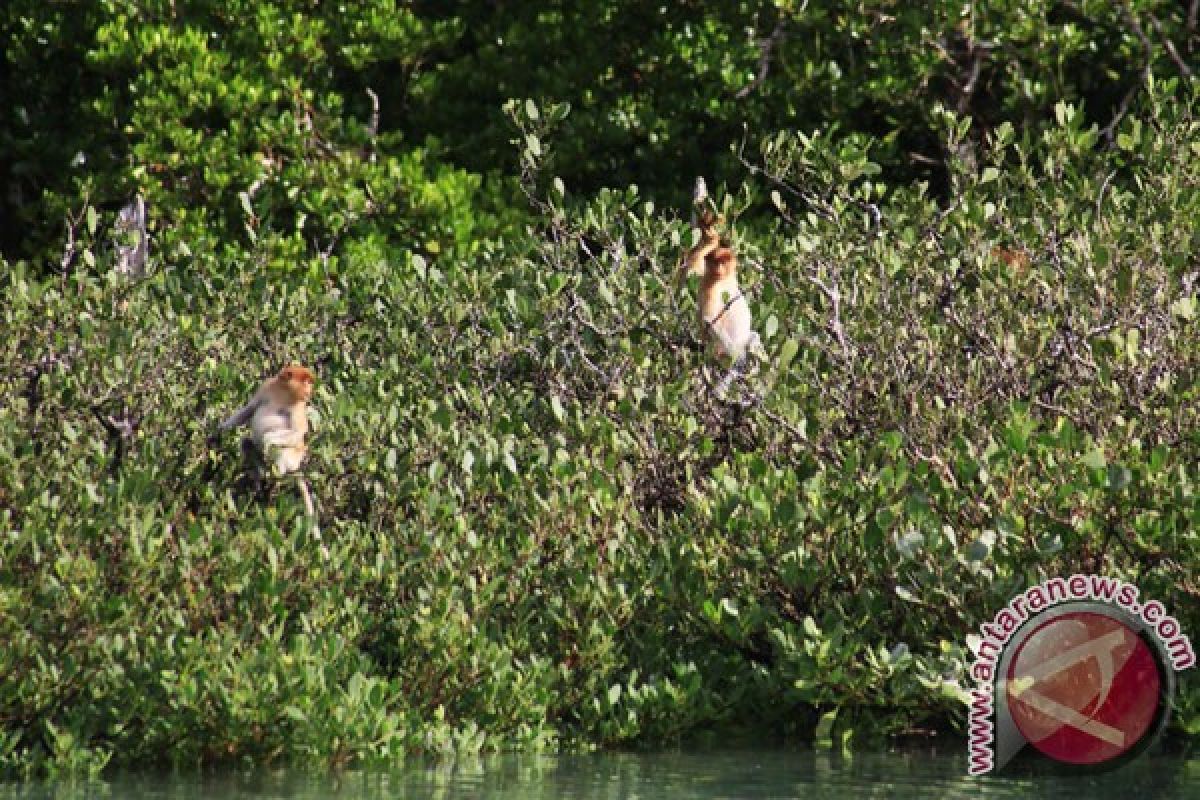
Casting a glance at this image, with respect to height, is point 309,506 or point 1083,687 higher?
point 309,506

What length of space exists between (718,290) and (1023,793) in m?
3.34

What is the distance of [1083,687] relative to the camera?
7.02 meters

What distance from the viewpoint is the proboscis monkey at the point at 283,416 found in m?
7.79

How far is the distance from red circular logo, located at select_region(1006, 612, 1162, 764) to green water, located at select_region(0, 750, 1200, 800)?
161 millimetres

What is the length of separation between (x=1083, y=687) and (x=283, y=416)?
10.0 ft

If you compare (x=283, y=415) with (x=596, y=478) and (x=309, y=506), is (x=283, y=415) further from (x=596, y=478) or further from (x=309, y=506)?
(x=596, y=478)

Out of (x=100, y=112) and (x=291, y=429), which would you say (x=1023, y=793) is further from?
(x=100, y=112)

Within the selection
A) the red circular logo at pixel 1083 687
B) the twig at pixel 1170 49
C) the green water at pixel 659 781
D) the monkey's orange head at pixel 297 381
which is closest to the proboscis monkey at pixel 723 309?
the monkey's orange head at pixel 297 381

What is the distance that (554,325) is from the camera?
9.52m

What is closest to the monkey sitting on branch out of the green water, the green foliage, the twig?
the green foliage

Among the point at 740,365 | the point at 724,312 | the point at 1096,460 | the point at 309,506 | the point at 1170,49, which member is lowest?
the point at 309,506

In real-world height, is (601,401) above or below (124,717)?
above

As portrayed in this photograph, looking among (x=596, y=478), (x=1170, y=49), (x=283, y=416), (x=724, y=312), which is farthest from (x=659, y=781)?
(x=1170, y=49)

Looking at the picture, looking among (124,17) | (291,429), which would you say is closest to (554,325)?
(291,429)
